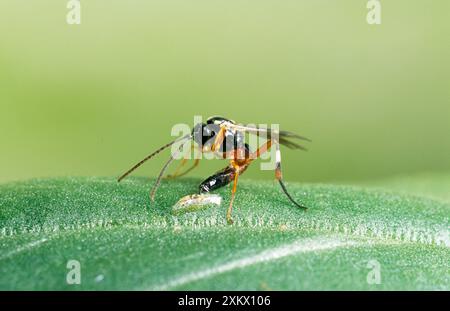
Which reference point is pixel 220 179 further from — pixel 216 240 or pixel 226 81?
pixel 226 81

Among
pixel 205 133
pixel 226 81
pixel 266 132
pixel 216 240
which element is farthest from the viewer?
pixel 226 81

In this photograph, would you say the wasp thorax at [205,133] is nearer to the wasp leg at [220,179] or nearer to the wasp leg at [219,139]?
the wasp leg at [219,139]

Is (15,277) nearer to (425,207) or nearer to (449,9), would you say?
(425,207)

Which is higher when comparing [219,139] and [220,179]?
[219,139]

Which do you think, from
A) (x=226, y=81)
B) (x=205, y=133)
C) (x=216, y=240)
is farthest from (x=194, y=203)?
(x=226, y=81)

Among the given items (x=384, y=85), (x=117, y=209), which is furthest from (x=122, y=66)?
(x=117, y=209)
